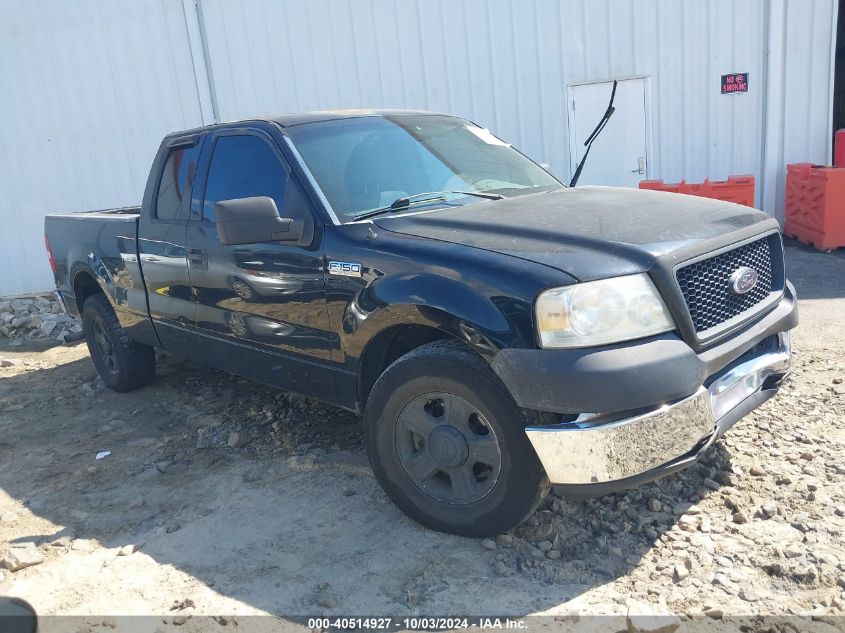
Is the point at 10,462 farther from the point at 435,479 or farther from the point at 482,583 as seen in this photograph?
the point at 482,583

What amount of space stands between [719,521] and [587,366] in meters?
1.09

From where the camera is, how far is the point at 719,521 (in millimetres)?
2984

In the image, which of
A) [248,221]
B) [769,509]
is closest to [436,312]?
[248,221]

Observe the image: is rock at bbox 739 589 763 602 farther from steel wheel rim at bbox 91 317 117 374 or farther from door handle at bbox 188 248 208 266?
steel wheel rim at bbox 91 317 117 374

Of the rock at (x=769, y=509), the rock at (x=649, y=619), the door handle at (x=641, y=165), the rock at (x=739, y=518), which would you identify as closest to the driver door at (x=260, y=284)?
the rock at (x=649, y=619)

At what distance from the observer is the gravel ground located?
2.66m

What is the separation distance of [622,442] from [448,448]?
74 centimetres

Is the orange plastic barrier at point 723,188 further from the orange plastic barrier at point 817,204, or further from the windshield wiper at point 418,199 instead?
the windshield wiper at point 418,199

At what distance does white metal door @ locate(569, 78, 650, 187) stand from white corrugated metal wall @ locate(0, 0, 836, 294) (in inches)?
5.8

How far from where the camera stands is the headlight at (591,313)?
2.57m

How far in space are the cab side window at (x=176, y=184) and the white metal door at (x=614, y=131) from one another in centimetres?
639

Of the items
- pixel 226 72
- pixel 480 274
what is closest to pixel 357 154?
pixel 480 274

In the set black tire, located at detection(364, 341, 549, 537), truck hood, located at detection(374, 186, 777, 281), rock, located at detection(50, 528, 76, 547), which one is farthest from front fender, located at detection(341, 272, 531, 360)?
rock, located at detection(50, 528, 76, 547)

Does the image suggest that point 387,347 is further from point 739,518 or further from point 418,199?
point 739,518
